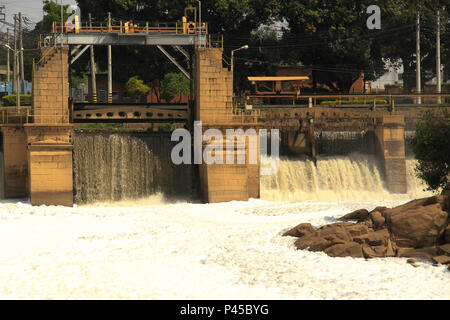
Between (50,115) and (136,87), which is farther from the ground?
(136,87)

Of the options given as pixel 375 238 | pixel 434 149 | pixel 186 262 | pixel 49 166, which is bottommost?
pixel 186 262

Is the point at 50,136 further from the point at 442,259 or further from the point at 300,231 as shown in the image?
the point at 442,259

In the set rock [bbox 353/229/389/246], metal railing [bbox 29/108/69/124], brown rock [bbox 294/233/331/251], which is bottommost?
brown rock [bbox 294/233/331/251]

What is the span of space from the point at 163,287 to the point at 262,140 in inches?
1094

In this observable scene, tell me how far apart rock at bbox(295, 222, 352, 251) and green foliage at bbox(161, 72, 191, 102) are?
37.9 meters

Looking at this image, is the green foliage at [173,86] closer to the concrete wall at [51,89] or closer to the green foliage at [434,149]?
the concrete wall at [51,89]

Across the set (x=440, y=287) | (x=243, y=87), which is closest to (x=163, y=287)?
(x=440, y=287)

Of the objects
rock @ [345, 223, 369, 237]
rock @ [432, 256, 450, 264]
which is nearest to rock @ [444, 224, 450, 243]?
rock @ [432, 256, 450, 264]

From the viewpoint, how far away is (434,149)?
3522 cm

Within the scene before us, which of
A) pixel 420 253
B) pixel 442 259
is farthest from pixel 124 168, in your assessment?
pixel 442 259

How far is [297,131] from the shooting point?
53.2 metres

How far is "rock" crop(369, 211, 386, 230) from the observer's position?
32.1m

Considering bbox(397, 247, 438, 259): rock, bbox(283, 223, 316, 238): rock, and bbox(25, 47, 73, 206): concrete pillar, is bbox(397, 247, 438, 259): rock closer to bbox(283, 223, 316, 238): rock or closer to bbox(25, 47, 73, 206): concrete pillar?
bbox(283, 223, 316, 238): rock

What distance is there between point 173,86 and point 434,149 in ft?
121
